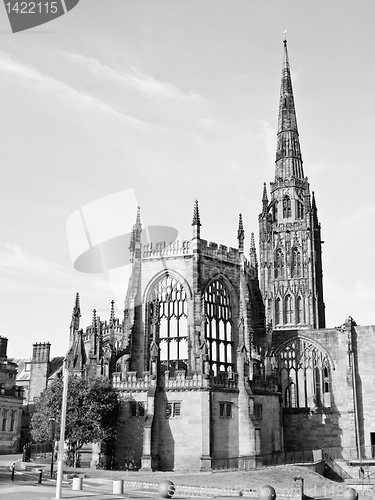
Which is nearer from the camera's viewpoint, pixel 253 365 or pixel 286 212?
pixel 253 365

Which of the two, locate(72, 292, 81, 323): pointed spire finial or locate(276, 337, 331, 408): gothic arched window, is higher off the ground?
locate(72, 292, 81, 323): pointed spire finial

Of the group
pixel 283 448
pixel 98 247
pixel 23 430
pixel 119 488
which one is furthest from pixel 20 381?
pixel 119 488

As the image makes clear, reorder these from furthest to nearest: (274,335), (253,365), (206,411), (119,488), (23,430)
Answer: (23,430)
(274,335)
(253,365)
(206,411)
(119,488)

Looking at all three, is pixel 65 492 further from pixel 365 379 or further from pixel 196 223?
pixel 365 379

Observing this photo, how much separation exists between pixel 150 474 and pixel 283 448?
57.1 feet

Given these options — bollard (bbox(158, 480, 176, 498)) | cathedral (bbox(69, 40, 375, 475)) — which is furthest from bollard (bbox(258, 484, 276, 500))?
cathedral (bbox(69, 40, 375, 475))

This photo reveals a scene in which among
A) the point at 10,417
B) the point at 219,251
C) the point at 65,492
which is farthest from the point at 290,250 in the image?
the point at 65,492

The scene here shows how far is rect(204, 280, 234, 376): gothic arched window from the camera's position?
6062cm

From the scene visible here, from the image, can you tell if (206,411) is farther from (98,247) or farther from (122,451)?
(98,247)

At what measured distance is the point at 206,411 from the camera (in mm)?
51656

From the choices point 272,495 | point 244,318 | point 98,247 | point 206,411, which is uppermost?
point 98,247

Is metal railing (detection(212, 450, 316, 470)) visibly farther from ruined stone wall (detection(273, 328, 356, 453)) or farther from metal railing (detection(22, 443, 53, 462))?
metal railing (detection(22, 443, 53, 462))

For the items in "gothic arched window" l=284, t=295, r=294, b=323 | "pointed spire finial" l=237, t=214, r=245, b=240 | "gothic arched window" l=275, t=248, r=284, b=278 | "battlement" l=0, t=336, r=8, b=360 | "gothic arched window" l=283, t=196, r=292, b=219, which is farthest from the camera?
"gothic arched window" l=283, t=196, r=292, b=219

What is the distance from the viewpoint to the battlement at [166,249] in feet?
202
